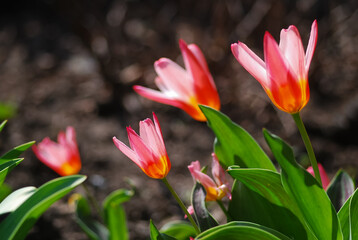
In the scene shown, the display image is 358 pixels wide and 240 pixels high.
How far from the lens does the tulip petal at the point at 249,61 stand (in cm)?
86

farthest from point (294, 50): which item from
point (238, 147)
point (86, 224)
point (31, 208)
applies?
point (86, 224)

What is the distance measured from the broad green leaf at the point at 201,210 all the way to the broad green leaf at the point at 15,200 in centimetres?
36

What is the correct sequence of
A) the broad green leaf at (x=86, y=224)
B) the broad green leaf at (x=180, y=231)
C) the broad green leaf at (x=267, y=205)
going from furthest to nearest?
the broad green leaf at (x=86, y=224)
the broad green leaf at (x=180, y=231)
the broad green leaf at (x=267, y=205)

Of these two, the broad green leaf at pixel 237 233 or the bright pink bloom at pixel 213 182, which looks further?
the bright pink bloom at pixel 213 182

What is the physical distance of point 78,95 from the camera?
2.98m

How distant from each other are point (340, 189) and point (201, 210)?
0.36 meters

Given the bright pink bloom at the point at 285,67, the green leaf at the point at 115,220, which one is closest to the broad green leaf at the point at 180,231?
the green leaf at the point at 115,220

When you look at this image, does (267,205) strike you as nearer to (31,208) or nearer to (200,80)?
(200,80)

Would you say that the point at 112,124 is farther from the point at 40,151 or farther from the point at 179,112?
the point at 40,151

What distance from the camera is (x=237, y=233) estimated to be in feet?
2.78

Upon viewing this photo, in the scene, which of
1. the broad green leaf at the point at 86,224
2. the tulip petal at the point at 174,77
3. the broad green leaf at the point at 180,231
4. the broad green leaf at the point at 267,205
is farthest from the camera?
the broad green leaf at the point at 86,224

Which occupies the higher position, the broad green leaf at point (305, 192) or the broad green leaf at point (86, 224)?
the broad green leaf at point (305, 192)

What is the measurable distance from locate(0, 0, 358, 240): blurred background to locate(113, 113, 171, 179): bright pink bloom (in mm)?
1040

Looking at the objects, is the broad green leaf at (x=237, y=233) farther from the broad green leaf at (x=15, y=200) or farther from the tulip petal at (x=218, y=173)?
the broad green leaf at (x=15, y=200)
